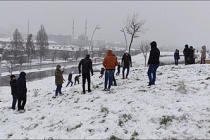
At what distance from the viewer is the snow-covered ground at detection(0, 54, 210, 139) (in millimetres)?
8375

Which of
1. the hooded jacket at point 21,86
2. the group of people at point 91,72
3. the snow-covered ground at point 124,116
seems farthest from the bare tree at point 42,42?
the snow-covered ground at point 124,116

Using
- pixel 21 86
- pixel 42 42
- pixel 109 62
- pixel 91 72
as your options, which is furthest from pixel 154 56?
pixel 42 42

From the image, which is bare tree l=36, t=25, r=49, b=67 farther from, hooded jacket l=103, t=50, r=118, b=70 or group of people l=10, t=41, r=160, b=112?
hooded jacket l=103, t=50, r=118, b=70

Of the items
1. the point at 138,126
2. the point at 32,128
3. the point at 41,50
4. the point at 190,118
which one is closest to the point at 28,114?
the point at 32,128

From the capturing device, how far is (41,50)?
322ft

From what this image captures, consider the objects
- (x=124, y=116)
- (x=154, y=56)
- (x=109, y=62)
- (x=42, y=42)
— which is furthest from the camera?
(x=42, y=42)

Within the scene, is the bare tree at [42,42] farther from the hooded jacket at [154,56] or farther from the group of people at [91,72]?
the hooded jacket at [154,56]

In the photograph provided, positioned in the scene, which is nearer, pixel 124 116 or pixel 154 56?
pixel 124 116

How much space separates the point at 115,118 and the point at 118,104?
1331 mm

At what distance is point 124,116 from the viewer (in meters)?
9.40

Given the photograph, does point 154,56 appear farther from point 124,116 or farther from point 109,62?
point 124,116

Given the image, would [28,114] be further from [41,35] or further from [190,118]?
[41,35]

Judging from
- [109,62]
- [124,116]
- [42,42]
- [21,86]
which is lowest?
[124,116]

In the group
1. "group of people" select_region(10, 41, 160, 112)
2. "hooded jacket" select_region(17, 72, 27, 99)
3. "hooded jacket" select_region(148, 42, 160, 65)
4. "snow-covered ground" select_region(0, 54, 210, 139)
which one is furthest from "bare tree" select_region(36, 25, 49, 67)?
"hooded jacket" select_region(148, 42, 160, 65)
